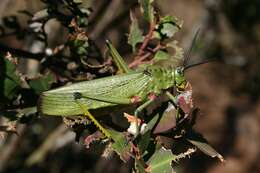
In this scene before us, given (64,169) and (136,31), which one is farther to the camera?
(64,169)

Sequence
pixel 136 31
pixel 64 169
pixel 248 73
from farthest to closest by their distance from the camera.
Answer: pixel 248 73, pixel 64 169, pixel 136 31

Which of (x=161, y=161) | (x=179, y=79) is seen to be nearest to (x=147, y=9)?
(x=179, y=79)

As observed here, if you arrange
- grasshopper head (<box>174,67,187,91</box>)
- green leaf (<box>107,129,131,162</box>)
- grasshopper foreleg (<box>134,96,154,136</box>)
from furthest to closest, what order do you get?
grasshopper head (<box>174,67,187,91</box>) → grasshopper foreleg (<box>134,96,154,136</box>) → green leaf (<box>107,129,131,162</box>)

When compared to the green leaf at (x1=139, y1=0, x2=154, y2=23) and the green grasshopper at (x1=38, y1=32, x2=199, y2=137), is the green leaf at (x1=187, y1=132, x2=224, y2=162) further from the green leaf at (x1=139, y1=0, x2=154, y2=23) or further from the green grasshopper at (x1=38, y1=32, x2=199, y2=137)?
the green leaf at (x1=139, y1=0, x2=154, y2=23)

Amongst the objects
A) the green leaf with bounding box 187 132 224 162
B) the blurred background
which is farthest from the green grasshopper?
the blurred background

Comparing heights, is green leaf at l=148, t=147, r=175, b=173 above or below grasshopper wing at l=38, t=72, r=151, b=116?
below

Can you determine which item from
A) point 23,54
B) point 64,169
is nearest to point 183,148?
point 23,54

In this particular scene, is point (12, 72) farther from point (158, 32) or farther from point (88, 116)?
point (158, 32)
